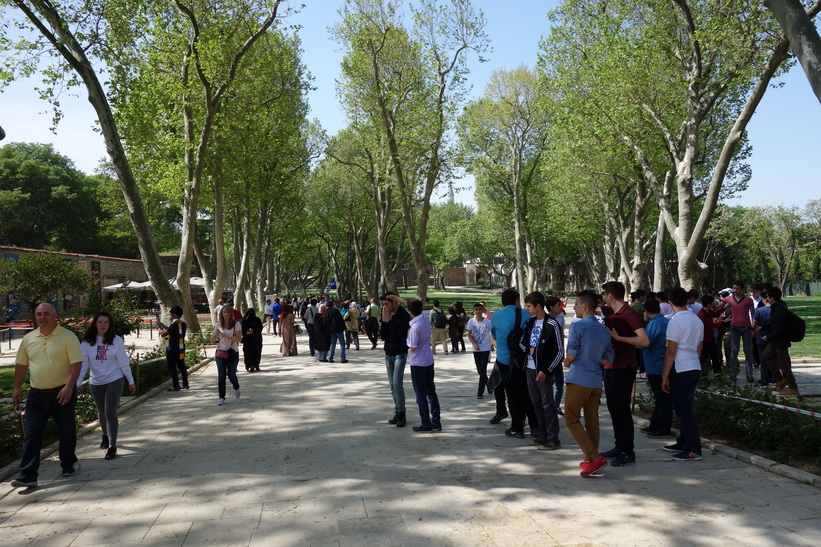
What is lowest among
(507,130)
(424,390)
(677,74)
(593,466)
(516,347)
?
(593,466)

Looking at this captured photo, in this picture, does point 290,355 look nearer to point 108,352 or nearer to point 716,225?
point 108,352

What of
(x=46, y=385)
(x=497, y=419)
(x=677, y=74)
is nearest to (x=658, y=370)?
(x=497, y=419)

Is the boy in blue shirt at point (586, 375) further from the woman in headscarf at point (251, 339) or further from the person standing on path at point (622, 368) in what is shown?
the woman in headscarf at point (251, 339)

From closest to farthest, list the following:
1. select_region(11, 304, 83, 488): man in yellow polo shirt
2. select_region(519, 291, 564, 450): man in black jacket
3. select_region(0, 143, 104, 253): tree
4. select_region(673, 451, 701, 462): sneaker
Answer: select_region(11, 304, 83, 488): man in yellow polo shirt, select_region(673, 451, 701, 462): sneaker, select_region(519, 291, 564, 450): man in black jacket, select_region(0, 143, 104, 253): tree

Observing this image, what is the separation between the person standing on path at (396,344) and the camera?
7.88 m

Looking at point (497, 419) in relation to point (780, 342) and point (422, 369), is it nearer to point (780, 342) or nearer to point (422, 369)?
point (422, 369)

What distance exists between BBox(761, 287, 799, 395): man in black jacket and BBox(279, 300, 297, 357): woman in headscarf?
40.3ft

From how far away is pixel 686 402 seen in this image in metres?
6.10

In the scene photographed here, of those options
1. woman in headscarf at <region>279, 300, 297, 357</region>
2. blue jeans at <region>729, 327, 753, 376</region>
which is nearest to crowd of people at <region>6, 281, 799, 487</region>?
blue jeans at <region>729, 327, 753, 376</region>

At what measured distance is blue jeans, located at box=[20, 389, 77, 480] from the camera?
18.8 feet

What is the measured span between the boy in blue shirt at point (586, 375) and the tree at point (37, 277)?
21.4 m

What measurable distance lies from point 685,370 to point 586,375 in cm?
114

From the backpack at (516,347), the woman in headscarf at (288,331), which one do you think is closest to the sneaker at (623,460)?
the backpack at (516,347)

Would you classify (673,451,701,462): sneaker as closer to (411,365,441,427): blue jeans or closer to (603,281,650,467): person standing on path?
(603,281,650,467): person standing on path
